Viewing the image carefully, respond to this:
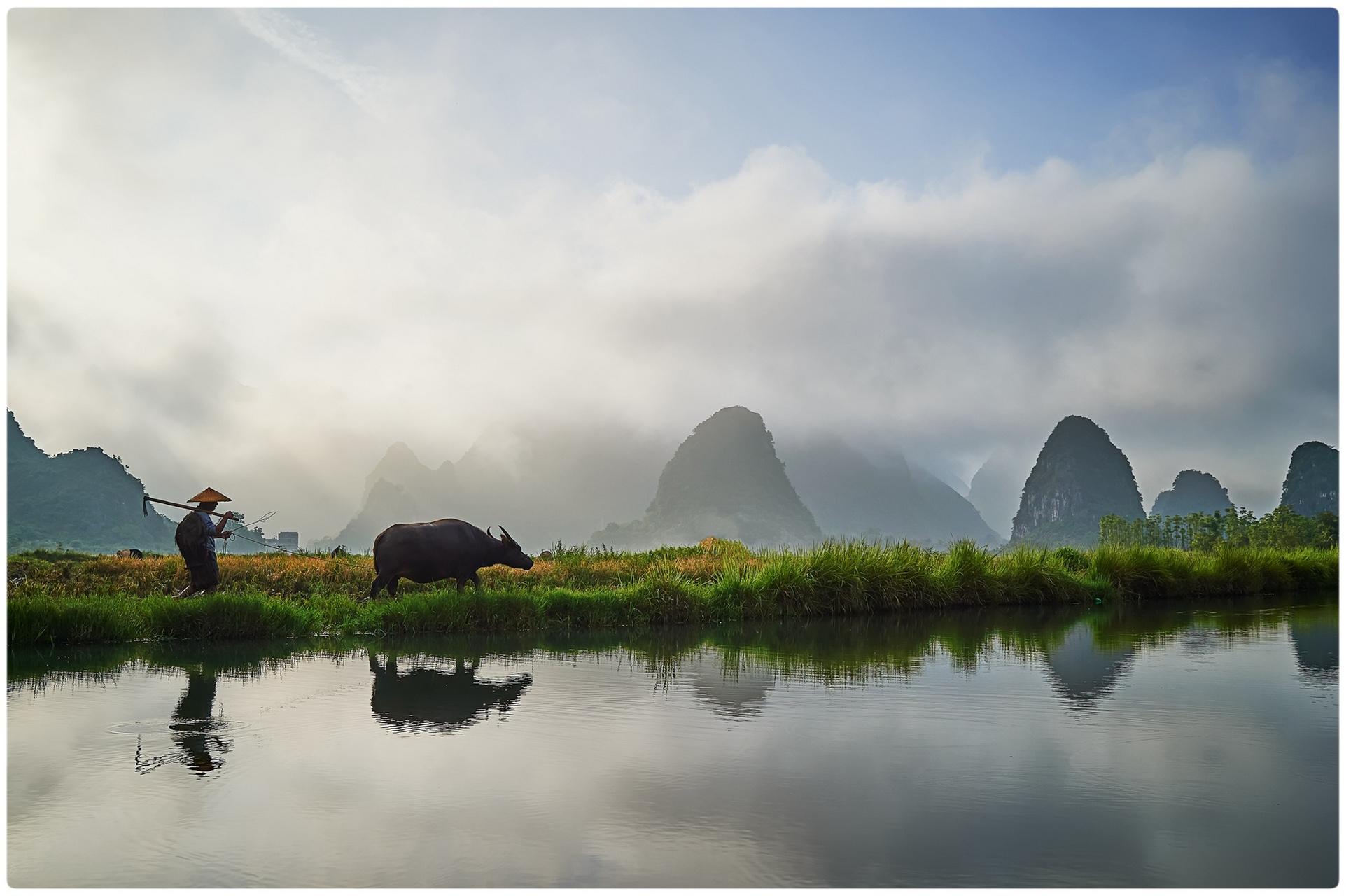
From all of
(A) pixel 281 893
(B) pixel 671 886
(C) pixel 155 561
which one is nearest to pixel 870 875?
(B) pixel 671 886

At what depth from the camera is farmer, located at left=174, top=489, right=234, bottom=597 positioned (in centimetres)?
1052

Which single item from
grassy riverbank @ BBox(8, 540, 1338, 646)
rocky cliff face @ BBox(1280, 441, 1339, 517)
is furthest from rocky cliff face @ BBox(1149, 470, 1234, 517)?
grassy riverbank @ BBox(8, 540, 1338, 646)

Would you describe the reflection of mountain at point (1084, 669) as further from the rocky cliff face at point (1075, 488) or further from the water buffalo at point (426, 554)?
the rocky cliff face at point (1075, 488)

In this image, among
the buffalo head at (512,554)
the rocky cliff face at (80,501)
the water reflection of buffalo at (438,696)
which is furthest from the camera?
the rocky cliff face at (80,501)

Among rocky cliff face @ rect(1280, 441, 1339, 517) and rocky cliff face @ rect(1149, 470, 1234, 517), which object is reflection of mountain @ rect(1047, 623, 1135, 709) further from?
rocky cliff face @ rect(1149, 470, 1234, 517)

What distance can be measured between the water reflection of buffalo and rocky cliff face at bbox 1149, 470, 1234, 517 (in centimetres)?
12269

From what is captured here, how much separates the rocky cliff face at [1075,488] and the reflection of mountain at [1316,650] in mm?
106346

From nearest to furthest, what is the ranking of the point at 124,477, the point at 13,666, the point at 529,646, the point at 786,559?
the point at 13,666 → the point at 529,646 → the point at 786,559 → the point at 124,477

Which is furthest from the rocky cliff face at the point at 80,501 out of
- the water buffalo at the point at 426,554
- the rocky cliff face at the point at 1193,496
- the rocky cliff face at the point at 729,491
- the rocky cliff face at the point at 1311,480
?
the rocky cliff face at the point at 1193,496

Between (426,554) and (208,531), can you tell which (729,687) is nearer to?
(426,554)

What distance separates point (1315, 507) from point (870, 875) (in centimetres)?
8616

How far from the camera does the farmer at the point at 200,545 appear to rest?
34.5 ft

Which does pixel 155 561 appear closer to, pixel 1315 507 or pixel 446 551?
pixel 446 551

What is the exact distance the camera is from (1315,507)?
72.8 meters
